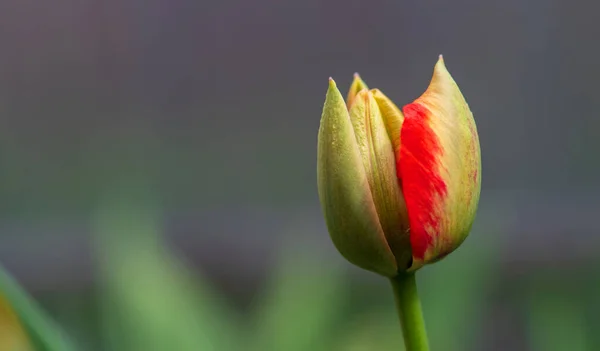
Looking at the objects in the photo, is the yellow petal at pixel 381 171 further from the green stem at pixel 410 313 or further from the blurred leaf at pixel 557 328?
the blurred leaf at pixel 557 328

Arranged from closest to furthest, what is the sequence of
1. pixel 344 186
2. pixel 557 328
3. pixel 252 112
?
pixel 344 186 → pixel 557 328 → pixel 252 112

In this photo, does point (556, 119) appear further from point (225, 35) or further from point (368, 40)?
point (225, 35)

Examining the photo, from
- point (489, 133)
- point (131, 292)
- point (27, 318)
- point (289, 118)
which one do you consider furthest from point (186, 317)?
point (489, 133)

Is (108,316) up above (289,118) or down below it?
below

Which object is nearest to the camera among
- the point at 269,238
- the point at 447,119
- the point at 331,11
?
the point at 447,119

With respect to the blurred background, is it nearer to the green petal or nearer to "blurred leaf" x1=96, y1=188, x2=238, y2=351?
"blurred leaf" x1=96, y1=188, x2=238, y2=351

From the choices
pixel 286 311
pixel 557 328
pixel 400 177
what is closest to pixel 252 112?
pixel 286 311

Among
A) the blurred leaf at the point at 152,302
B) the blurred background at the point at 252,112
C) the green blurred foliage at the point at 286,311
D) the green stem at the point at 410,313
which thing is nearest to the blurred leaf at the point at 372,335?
the green blurred foliage at the point at 286,311

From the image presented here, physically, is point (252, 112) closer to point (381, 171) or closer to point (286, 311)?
point (286, 311)
